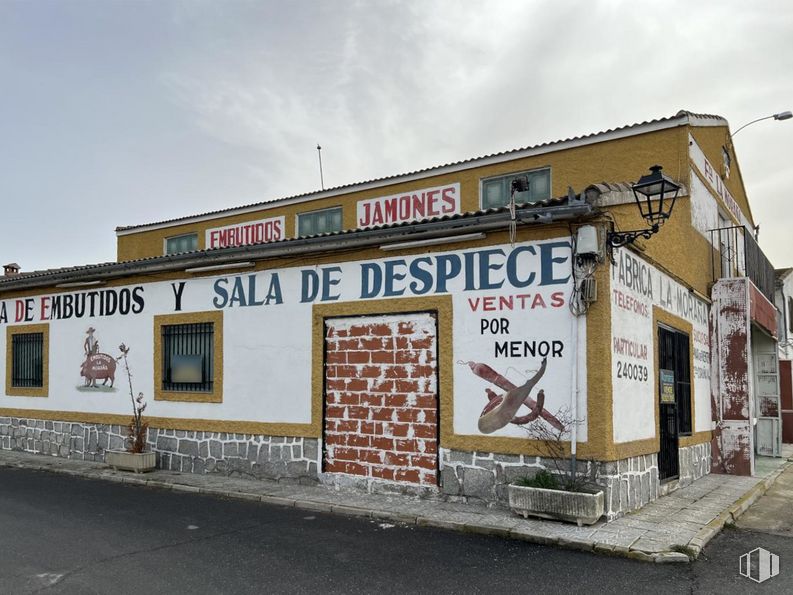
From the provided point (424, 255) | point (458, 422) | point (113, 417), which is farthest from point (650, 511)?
point (113, 417)

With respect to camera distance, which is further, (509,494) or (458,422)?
(458,422)

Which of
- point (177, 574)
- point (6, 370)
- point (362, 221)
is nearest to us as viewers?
point (177, 574)

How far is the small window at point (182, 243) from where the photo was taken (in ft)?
74.8

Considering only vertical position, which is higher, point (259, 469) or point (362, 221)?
point (362, 221)

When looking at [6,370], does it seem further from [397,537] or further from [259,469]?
[397,537]

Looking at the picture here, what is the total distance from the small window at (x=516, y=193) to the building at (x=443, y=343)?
5 centimetres

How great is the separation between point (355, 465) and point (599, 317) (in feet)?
13.2

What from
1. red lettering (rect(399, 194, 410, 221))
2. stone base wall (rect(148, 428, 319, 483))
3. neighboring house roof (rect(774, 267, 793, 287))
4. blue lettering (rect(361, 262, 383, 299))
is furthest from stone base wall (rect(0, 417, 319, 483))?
neighboring house roof (rect(774, 267, 793, 287))

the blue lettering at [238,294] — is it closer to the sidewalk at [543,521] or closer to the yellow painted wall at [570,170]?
the sidewalk at [543,521]

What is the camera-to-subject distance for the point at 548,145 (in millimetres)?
15758

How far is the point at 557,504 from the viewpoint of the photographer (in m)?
7.55

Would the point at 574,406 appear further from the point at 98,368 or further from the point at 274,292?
the point at 98,368

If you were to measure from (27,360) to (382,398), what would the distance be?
9.15 meters

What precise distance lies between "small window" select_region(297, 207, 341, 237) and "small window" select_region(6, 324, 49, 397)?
7872 mm
